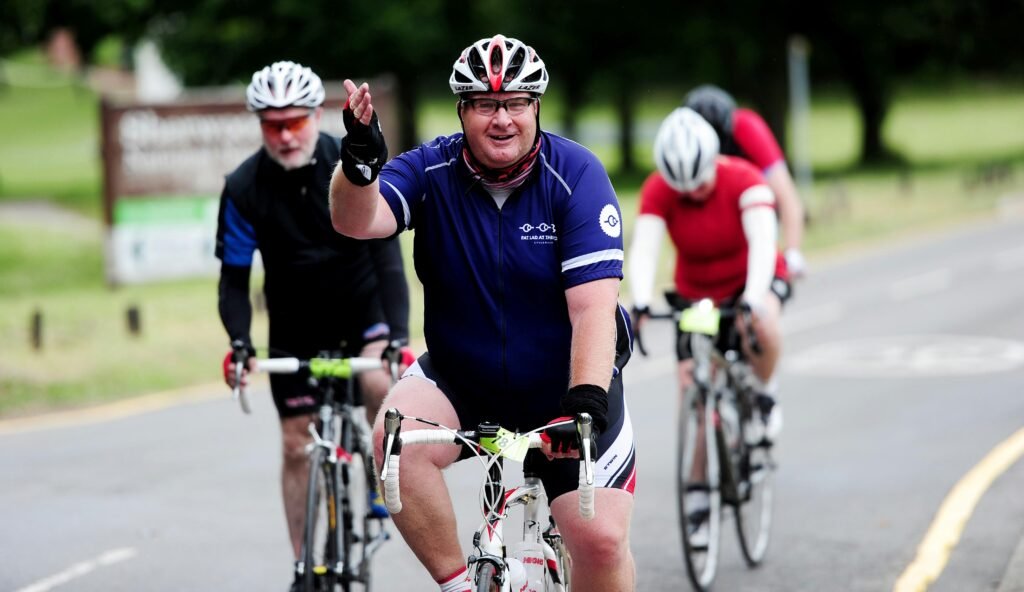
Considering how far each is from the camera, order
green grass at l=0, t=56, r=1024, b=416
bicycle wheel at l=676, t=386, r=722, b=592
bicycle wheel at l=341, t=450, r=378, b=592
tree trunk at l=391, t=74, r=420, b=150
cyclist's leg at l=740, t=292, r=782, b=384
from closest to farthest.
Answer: bicycle wheel at l=341, t=450, r=378, b=592 < bicycle wheel at l=676, t=386, r=722, b=592 < cyclist's leg at l=740, t=292, r=782, b=384 < green grass at l=0, t=56, r=1024, b=416 < tree trunk at l=391, t=74, r=420, b=150

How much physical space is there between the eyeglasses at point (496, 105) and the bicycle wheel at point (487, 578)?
1.24m

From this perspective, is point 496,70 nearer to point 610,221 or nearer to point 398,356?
point 610,221

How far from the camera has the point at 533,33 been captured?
47.3 meters

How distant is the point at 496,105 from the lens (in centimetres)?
426

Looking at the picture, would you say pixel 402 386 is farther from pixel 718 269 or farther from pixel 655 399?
pixel 655 399

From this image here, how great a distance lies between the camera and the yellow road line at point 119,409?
11.2 meters

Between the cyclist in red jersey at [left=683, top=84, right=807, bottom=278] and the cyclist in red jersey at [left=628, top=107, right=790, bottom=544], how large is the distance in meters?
0.48

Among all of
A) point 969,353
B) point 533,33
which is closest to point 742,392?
point 969,353

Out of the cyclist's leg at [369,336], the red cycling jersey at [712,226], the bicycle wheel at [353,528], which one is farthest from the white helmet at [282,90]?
the red cycling jersey at [712,226]

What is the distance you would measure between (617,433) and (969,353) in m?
10.2

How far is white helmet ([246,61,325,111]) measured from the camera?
19.6ft

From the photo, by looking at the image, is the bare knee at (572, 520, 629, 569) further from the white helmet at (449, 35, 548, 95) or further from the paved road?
the paved road

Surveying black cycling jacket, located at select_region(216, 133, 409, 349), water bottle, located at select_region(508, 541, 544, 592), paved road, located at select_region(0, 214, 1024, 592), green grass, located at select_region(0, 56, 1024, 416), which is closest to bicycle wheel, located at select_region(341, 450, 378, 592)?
black cycling jacket, located at select_region(216, 133, 409, 349)

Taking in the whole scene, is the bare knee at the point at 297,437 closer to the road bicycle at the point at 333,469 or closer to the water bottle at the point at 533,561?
the road bicycle at the point at 333,469
